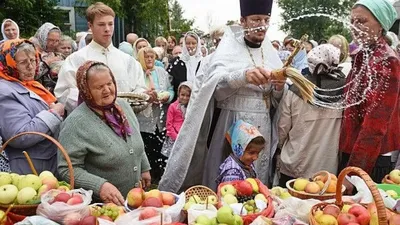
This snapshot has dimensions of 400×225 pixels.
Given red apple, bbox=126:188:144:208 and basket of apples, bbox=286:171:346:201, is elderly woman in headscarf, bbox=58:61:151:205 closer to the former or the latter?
red apple, bbox=126:188:144:208

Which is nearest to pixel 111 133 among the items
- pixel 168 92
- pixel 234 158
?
pixel 234 158

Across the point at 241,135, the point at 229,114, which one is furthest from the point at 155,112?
the point at 241,135

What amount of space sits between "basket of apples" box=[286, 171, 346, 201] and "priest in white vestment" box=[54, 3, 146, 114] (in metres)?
1.76

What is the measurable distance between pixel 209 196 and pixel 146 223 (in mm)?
422

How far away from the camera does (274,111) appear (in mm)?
3271

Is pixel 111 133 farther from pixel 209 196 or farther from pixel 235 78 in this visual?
pixel 235 78

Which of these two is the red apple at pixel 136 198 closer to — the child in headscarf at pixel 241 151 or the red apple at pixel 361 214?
the child in headscarf at pixel 241 151

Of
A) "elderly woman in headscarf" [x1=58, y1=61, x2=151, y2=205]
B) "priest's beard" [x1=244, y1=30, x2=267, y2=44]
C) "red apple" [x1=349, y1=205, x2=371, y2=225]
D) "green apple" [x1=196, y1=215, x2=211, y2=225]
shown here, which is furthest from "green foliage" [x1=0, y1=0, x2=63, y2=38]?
"red apple" [x1=349, y1=205, x2=371, y2=225]

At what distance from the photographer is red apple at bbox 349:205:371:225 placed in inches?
73.5

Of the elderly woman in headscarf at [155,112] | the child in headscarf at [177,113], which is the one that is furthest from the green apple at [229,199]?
the elderly woman in headscarf at [155,112]

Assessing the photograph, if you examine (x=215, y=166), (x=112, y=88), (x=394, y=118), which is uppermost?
(x=112, y=88)

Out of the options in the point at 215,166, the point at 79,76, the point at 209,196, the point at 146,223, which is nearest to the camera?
the point at 146,223

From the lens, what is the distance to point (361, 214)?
6.18 ft

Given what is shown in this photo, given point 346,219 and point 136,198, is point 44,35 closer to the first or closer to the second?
point 136,198
